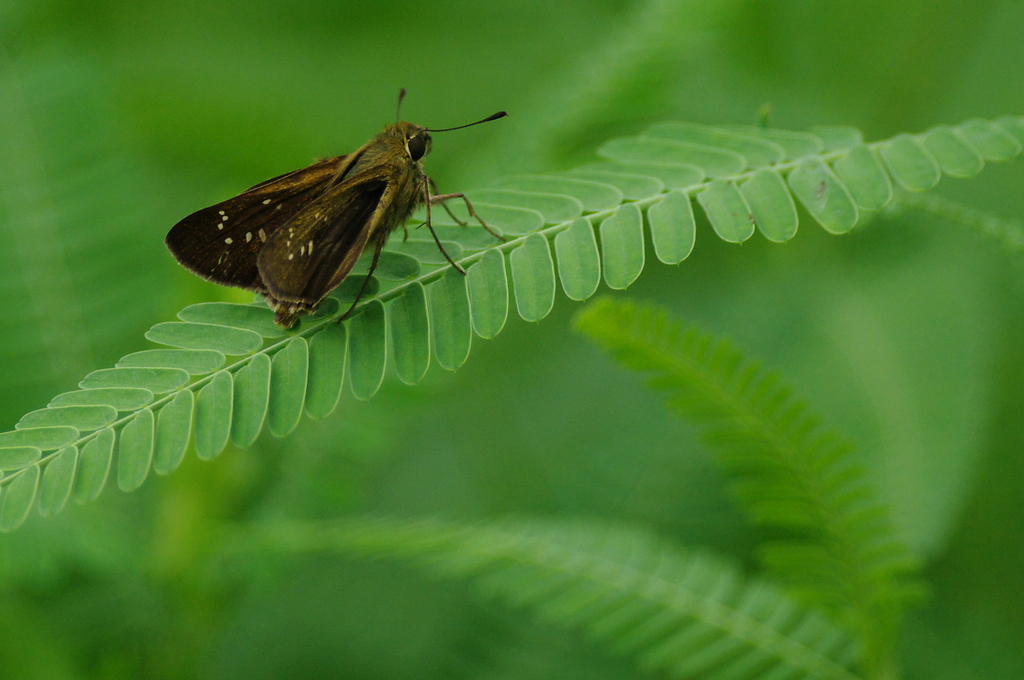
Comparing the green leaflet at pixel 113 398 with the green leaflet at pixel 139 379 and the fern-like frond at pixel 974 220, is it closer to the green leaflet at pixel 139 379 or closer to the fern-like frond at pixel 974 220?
the green leaflet at pixel 139 379

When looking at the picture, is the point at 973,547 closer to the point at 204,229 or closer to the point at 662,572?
the point at 662,572

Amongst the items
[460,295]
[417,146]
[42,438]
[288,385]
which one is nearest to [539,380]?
[417,146]

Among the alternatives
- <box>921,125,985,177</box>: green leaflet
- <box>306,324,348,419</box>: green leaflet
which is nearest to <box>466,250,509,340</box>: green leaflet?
<box>306,324,348,419</box>: green leaflet

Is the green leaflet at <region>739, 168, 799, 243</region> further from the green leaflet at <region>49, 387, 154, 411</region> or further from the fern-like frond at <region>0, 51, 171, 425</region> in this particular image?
the fern-like frond at <region>0, 51, 171, 425</region>

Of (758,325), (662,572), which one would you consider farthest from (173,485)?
(758,325)

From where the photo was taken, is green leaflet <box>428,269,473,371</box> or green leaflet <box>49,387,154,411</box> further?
green leaflet <box>428,269,473,371</box>

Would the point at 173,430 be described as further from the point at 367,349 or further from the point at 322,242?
the point at 322,242

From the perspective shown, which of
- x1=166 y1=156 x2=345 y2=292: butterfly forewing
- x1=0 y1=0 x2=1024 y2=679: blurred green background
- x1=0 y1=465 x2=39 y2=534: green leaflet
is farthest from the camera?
x1=0 y1=0 x2=1024 y2=679: blurred green background
